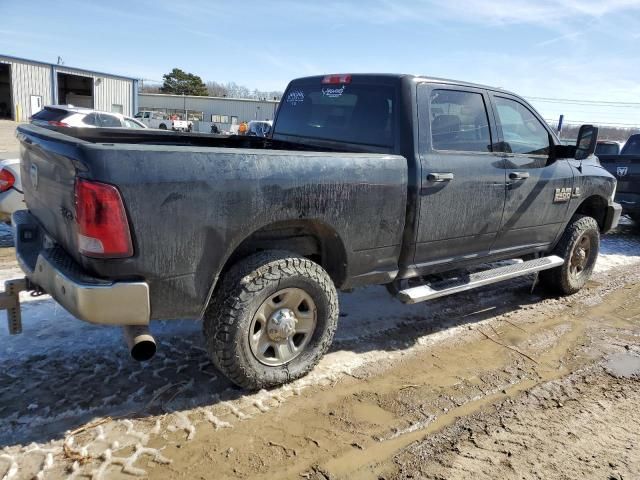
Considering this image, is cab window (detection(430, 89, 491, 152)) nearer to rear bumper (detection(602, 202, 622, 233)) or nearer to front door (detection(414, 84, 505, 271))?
front door (detection(414, 84, 505, 271))

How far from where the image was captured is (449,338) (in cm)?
430

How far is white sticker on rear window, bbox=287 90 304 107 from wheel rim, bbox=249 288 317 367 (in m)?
2.22

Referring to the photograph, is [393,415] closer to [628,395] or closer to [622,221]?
[628,395]

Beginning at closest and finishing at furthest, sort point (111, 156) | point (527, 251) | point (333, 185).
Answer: point (111, 156) → point (333, 185) → point (527, 251)

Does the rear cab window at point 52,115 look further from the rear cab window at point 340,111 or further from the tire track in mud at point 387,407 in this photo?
the tire track in mud at point 387,407

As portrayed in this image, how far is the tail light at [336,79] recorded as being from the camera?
166 inches

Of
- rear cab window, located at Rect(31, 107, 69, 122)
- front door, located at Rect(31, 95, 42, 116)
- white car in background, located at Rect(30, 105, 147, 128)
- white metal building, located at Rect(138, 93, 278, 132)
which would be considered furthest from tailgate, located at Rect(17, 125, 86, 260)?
white metal building, located at Rect(138, 93, 278, 132)

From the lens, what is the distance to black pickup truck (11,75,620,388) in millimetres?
2531

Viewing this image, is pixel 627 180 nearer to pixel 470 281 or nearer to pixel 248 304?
pixel 470 281

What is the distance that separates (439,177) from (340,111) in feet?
3.55

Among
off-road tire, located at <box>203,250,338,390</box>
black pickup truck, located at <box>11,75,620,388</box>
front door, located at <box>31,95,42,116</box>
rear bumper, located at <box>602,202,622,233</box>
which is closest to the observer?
black pickup truck, located at <box>11,75,620,388</box>

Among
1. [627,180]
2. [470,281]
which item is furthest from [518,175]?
[627,180]

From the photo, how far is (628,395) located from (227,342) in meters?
2.80

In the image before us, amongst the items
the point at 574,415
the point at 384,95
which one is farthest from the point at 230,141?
the point at 574,415
